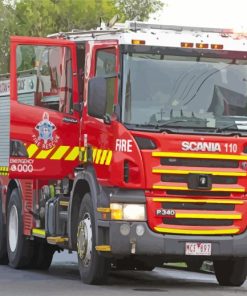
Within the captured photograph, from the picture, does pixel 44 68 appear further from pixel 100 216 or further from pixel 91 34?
pixel 100 216

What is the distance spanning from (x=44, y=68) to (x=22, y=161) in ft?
5.58

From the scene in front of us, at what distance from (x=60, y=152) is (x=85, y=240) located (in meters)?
1.62

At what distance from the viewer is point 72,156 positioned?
13.3m

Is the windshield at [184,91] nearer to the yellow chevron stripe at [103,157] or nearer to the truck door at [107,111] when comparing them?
the truck door at [107,111]

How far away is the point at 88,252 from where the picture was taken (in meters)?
12.3

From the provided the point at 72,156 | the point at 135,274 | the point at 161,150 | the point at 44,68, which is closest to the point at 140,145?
the point at 161,150

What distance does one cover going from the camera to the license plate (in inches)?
462

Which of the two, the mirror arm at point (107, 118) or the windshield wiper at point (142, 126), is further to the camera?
the mirror arm at point (107, 118)

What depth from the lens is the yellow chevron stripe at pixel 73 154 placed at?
13225 millimetres

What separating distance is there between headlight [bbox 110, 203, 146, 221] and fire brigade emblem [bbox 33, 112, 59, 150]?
2137 mm

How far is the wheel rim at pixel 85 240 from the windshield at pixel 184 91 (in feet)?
5.22

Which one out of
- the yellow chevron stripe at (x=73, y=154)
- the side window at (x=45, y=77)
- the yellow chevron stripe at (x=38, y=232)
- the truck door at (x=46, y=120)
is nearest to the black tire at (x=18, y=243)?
the yellow chevron stripe at (x=38, y=232)

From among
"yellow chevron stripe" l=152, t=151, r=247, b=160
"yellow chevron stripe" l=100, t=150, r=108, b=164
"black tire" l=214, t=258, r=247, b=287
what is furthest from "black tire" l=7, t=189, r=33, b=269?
"yellow chevron stripe" l=152, t=151, r=247, b=160

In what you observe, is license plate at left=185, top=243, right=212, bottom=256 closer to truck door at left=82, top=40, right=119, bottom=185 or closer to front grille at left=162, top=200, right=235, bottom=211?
front grille at left=162, top=200, right=235, bottom=211
